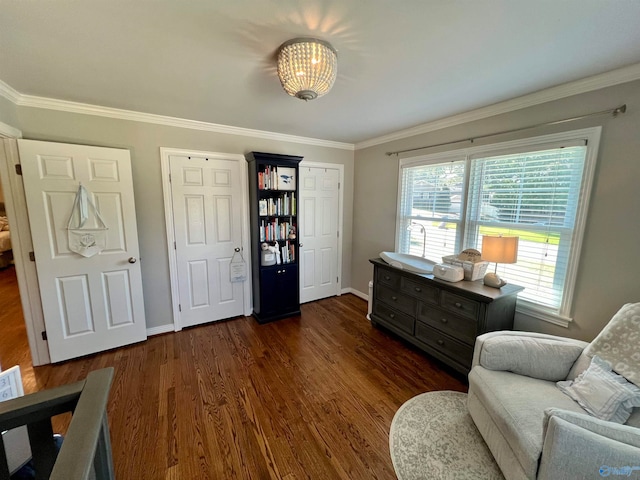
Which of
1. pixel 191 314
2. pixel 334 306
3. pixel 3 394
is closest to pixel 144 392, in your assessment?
pixel 3 394

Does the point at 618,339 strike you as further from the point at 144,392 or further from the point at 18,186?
the point at 18,186

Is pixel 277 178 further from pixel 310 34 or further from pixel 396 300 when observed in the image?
pixel 396 300

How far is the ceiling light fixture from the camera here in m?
1.41

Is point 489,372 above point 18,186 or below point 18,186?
below

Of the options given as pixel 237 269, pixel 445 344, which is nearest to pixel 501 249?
pixel 445 344

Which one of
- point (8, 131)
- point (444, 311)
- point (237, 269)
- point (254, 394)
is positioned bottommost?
point (254, 394)

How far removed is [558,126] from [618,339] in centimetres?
155

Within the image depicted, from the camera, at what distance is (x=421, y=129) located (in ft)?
9.80

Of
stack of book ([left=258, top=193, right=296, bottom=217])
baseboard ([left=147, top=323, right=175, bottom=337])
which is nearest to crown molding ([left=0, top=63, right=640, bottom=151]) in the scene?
stack of book ([left=258, top=193, right=296, bottom=217])

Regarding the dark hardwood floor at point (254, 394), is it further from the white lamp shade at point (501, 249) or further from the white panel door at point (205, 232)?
the white lamp shade at point (501, 249)

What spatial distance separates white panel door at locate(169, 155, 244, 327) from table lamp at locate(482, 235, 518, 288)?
8.68 ft

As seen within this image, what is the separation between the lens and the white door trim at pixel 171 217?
2787 mm

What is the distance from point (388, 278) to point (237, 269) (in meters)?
1.85

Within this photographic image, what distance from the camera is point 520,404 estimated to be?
4.58ft
